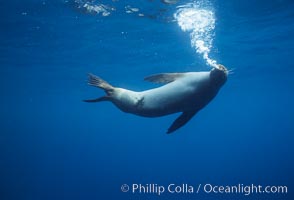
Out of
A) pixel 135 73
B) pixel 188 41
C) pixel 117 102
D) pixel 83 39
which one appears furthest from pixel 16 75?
pixel 117 102

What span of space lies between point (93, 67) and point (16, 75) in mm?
8716

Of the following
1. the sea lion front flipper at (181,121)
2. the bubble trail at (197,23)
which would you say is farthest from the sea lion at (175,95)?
the bubble trail at (197,23)

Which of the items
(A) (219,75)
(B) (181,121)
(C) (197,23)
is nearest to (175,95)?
(B) (181,121)

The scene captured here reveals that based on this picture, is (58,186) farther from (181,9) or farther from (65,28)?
(181,9)

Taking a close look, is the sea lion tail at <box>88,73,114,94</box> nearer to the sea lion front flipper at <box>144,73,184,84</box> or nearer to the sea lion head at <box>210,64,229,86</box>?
the sea lion front flipper at <box>144,73,184,84</box>

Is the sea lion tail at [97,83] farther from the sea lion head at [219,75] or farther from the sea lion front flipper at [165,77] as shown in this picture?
the sea lion head at [219,75]

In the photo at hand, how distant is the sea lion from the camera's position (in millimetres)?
5412

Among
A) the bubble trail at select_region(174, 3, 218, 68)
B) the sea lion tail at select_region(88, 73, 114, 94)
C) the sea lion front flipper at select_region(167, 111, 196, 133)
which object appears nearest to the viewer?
the sea lion front flipper at select_region(167, 111, 196, 133)

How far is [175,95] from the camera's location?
Result: 5.68 meters

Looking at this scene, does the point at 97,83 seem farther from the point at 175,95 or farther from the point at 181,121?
the point at 181,121

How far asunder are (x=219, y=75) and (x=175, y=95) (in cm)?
94

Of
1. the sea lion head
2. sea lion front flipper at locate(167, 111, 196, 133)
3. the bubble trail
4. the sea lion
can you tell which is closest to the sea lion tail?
the sea lion

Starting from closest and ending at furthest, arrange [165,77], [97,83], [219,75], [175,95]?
[219,75]
[175,95]
[165,77]
[97,83]

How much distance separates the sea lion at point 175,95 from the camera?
5412 millimetres
